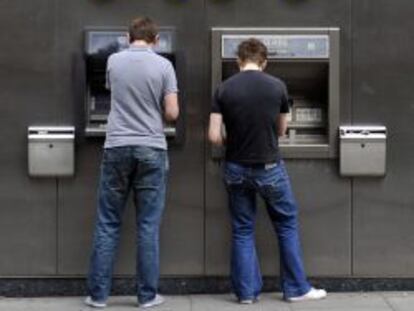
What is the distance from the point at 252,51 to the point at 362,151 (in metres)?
1.07

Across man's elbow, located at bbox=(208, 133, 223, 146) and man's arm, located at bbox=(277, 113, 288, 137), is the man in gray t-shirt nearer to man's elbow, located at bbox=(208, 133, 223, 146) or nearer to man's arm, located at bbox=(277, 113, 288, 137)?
man's elbow, located at bbox=(208, 133, 223, 146)

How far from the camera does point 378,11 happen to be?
664 centimetres

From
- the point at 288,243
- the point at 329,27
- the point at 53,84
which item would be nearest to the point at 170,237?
the point at 288,243

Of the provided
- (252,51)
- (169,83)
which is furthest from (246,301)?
(252,51)

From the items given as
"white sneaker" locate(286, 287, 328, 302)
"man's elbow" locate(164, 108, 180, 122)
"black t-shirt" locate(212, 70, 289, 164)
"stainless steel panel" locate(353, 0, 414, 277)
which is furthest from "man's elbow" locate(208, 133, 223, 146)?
"white sneaker" locate(286, 287, 328, 302)

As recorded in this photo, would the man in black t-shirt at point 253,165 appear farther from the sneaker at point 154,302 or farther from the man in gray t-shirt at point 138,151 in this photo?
the sneaker at point 154,302

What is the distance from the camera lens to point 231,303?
652cm

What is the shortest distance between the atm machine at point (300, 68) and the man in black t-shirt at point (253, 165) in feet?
0.98

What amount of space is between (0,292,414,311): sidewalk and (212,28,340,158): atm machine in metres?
1.00

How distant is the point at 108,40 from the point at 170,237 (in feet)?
4.71

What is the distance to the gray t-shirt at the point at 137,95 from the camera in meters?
6.16

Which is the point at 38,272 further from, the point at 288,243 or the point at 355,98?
the point at 355,98

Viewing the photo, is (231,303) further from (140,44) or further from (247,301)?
(140,44)

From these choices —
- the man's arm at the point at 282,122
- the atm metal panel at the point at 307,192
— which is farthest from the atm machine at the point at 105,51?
the man's arm at the point at 282,122
